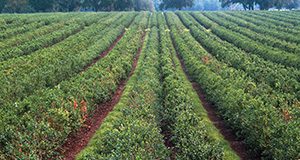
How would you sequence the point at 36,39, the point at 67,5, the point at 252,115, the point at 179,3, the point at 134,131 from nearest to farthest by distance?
1. the point at 134,131
2. the point at 252,115
3. the point at 36,39
4. the point at 67,5
5. the point at 179,3

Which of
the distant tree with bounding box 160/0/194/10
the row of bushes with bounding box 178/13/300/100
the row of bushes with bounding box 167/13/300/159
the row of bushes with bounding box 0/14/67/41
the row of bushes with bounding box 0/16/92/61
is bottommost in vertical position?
the distant tree with bounding box 160/0/194/10

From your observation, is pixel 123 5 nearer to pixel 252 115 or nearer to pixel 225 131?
pixel 225 131

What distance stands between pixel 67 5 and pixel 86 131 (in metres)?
92.8

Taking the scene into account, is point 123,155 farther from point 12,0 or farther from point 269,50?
point 12,0

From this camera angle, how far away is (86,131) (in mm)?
22031

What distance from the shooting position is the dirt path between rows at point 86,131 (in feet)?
63.8

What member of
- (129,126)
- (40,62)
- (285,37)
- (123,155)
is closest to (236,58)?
(285,37)

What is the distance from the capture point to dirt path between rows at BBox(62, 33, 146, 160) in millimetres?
19453

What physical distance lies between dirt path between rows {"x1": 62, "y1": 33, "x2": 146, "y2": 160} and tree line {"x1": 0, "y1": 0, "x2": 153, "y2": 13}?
7867 centimetres

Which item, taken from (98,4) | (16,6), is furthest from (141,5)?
(16,6)

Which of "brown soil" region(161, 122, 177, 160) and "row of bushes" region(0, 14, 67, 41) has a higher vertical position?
"row of bushes" region(0, 14, 67, 41)

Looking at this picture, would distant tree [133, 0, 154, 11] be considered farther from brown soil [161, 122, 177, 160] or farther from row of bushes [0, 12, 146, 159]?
brown soil [161, 122, 177, 160]

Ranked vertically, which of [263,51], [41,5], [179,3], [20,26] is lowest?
[179,3]

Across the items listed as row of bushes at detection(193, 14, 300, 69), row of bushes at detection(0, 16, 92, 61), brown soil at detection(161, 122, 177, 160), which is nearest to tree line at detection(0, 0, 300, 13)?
row of bushes at detection(0, 16, 92, 61)
